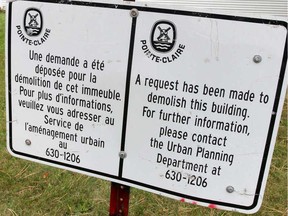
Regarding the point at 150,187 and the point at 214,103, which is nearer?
the point at 214,103

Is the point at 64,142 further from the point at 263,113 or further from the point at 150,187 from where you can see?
the point at 263,113

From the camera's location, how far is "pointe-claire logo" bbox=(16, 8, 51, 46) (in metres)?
1.23

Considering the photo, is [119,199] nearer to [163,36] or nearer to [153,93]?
[153,93]

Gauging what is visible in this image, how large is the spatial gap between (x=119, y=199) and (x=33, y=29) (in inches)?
27.1

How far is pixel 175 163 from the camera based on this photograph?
1181 millimetres

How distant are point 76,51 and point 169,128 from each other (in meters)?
0.40

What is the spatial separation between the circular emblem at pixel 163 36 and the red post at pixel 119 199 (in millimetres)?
540

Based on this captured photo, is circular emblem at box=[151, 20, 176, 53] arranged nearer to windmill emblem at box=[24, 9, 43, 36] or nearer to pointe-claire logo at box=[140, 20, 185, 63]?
pointe-claire logo at box=[140, 20, 185, 63]

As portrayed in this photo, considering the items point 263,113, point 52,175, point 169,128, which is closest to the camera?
point 263,113

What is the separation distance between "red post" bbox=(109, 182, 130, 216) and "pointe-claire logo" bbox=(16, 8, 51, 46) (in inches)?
22.9

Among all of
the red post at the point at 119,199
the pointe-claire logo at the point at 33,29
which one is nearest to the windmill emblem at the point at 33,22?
the pointe-claire logo at the point at 33,29

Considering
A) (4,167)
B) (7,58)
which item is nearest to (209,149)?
(7,58)

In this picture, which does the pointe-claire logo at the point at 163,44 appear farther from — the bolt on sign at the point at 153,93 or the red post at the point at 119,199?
the red post at the point at 119,199

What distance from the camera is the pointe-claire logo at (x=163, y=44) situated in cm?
110
